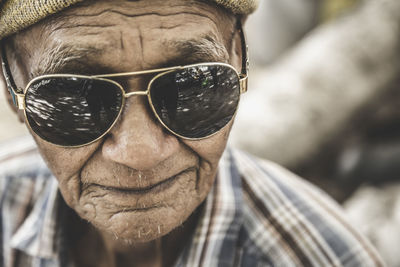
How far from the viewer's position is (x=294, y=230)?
1771 millimetres

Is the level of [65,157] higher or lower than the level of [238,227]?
higher

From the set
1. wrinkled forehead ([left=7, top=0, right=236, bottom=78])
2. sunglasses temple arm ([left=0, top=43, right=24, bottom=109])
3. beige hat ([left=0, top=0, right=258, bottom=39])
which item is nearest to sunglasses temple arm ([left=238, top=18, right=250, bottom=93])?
beige hat ([left=0, top=0, right=258, bottom=39])

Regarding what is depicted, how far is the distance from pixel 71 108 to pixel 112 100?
14 centimetres

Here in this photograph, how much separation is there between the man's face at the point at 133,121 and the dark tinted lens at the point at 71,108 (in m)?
0.04

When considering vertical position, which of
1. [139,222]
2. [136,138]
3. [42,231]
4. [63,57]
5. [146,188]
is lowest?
[42,231]

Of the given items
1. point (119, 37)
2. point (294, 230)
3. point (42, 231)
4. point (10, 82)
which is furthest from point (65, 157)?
point (294, 230)

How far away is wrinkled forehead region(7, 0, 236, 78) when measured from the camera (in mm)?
1136

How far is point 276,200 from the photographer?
1842mm

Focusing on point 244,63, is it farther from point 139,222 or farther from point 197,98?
point 139,222

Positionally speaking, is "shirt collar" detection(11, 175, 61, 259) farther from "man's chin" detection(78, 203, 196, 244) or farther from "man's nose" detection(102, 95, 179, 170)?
"man's nose" detection(102, 95, 179, 170)

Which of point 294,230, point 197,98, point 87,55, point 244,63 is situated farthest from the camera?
point 294,230

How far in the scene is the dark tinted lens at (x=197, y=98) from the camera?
3.93ft

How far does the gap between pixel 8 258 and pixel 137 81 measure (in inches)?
49.3

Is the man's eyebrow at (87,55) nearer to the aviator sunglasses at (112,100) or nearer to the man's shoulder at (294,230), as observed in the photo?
the aviator sunglasses at (112,100)
